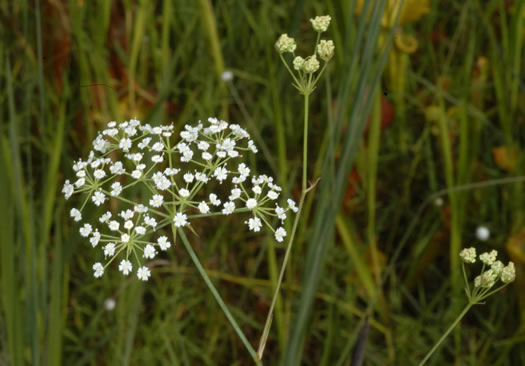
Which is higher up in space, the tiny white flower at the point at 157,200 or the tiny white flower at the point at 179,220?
the tiny white flower at the point at 157,200

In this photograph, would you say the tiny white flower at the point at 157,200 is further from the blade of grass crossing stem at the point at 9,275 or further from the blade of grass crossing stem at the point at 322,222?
the blade of grass crossing stem at the point at 9,275

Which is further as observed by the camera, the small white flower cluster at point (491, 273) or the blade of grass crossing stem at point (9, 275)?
the blade of grass crossing stem at point (9, 275)

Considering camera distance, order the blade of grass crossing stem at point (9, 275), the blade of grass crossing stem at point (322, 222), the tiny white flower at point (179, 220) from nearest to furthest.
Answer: the tiny white flower at point (179, 220), the blade of grass crossing stem at point (322, 222), the blade of grass crossing stem at point (9, 275)

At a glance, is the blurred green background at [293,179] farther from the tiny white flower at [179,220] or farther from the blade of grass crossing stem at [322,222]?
the tiny white flower at [179,220]

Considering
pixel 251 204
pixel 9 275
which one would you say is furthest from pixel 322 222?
pixel 9 275

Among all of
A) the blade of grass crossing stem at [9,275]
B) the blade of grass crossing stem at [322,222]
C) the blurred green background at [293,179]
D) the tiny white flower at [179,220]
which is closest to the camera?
the tiny white flower at [179,220]

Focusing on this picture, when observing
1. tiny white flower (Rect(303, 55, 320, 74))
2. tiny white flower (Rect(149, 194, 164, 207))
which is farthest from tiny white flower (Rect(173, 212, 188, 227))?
tiny white flower (Rect(303, 55, 320, 74))

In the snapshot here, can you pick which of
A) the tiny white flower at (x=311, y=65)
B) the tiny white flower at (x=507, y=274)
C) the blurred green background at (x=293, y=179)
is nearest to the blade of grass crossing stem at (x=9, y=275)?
the blurred green background at (x=293, y=179)

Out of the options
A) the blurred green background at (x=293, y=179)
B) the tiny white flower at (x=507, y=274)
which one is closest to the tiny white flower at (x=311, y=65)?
the tiny white flower at (x=507, y=274)

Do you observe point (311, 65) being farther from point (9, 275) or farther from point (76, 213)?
point (9, 275)
